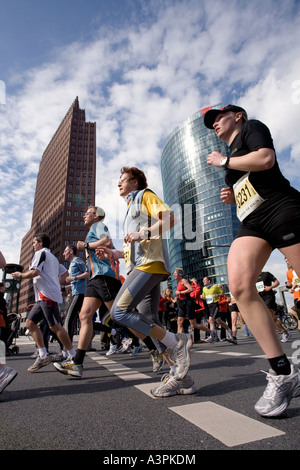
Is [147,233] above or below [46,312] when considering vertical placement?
Answer: above

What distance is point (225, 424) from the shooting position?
168cm

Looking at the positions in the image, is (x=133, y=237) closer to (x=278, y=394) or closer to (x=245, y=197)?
(x=245, y=197)

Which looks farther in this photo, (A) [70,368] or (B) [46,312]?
(B) [46,312]

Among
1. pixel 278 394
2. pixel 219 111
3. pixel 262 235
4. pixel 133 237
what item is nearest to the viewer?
pixel 278 394

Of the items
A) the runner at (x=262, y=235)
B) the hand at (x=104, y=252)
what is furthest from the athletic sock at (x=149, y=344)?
the runner at (x=262, y=235)

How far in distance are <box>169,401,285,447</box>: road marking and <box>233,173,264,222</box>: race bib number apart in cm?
124

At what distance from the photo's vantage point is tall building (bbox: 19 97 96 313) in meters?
104

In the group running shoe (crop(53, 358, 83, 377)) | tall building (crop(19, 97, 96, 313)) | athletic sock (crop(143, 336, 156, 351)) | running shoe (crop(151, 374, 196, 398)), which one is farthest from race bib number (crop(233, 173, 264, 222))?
tall building (crop(19, 97, 96, 313))

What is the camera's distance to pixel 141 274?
9.14 feet

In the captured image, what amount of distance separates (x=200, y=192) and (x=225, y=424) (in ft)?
300

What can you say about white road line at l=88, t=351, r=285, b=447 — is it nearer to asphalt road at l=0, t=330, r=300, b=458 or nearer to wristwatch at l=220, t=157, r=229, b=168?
asphalt road at l=0, t=330, r=300, b=458

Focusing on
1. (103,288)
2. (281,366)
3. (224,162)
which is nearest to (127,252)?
(103,288)
